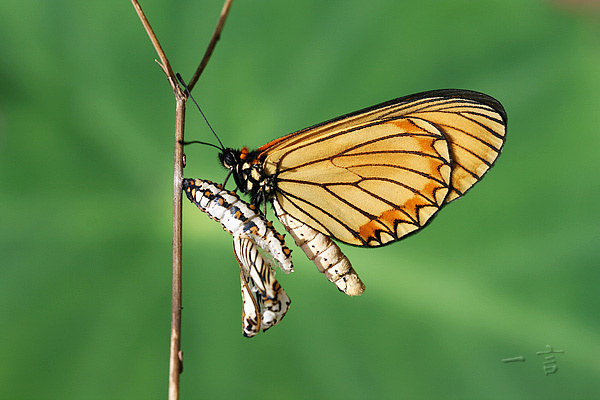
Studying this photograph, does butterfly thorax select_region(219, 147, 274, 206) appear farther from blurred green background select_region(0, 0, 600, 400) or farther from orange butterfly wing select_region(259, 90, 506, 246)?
blurred green background select_region(0, 0, 600, 400)

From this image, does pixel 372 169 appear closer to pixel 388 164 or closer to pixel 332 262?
pixel 388 164

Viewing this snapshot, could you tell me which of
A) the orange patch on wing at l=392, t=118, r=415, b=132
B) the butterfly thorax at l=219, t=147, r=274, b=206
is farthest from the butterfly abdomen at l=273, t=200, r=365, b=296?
the orange patch on wing at l=392, t=118, r=415, b=132

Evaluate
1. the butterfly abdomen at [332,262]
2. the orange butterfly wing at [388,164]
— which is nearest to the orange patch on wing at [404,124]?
the orange butterfly wing at [388,164]

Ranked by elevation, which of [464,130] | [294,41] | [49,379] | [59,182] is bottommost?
[49,379]

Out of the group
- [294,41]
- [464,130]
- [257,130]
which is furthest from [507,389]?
[294,41]

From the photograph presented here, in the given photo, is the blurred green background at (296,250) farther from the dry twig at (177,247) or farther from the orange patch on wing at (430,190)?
the dry twig at (177,247)

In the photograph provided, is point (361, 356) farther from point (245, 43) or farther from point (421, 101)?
point (245, 43)
